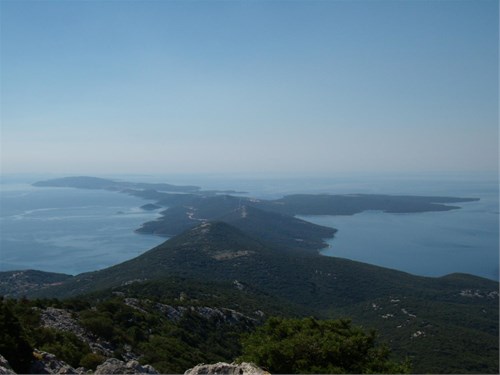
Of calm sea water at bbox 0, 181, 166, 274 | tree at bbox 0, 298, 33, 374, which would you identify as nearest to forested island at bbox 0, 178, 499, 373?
tree at bbox 0, 298, 33, 374

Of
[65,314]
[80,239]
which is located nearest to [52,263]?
[80,239]

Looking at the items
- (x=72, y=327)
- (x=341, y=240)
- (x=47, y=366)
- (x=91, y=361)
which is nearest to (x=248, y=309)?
(x=72, y=327)

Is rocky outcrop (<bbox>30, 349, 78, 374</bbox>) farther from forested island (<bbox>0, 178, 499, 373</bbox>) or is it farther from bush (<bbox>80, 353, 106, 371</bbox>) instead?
bush (<bbox>80, 353, 106, 371</bbox>)

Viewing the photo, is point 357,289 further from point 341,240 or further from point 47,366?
point 341,240

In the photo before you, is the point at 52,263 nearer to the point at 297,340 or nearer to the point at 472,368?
the point at 472,368

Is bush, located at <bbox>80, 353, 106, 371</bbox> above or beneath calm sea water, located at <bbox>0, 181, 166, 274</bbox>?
above

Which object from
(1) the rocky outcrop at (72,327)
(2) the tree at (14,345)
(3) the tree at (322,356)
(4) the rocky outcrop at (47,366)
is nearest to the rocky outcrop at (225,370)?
(3) the tree at (322,356)
